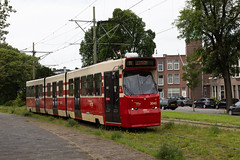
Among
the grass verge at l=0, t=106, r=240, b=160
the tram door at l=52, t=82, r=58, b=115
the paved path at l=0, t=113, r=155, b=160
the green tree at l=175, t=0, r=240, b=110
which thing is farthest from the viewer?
the green tree at l=175, t=0, r=240, b=110

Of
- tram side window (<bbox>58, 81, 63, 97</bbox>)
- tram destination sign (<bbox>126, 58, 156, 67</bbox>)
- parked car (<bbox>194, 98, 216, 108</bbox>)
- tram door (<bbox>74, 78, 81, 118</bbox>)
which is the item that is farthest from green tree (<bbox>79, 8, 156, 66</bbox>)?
tram destination sign (<bbox>126, 58, 156, 67</bbox>)

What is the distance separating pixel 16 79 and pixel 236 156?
55.8m

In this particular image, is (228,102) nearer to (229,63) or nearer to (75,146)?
(229,63)

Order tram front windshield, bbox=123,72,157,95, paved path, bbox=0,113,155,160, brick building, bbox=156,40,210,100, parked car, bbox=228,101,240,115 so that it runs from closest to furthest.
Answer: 1. paved path, bbox=0,113,155,160
2. tram front windshield, bbox=123,72,157,95
3. parked car, bbox=228,101,240,115
4. brick building, bbox=156,40,210,100

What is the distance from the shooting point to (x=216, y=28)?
102ft

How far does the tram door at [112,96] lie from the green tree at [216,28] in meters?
17.6

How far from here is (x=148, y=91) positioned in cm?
1462

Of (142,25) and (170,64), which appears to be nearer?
(142,25)

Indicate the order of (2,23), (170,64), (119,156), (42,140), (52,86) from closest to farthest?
(119,156) → (42,140) → (2,23) → (52,86) → (170,64)

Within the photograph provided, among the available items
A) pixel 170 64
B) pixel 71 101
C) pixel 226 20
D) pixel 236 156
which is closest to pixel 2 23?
pixel 71 101

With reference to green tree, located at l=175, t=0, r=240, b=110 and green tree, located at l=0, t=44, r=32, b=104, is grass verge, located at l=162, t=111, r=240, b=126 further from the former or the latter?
green tree, located at l=0, t=44, r=32, b=104

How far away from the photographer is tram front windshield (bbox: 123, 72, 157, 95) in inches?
568

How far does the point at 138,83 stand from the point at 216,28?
18.7m

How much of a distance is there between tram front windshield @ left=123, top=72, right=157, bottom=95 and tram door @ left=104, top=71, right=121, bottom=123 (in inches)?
17.7
